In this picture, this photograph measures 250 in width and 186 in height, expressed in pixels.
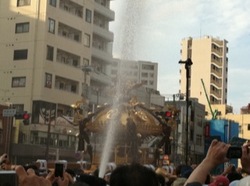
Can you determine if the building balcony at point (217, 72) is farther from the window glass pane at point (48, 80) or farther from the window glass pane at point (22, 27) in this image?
the window glass pane at point (48, 80)

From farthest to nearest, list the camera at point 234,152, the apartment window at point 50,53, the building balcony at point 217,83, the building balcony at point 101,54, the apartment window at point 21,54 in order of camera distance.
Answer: the building balcony at point 217,83, the building balcony at point 101,54, the apartment window at point 21,54, the apartment window at point 50,53, the camera at point 234,152

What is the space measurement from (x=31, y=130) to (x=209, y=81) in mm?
71169

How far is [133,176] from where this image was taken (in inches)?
149

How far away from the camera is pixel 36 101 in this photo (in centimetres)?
5944

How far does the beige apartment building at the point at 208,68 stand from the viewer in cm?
12406

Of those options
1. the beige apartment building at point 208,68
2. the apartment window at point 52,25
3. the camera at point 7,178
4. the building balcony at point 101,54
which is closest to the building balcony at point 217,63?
the beige apartment building at point 208,68

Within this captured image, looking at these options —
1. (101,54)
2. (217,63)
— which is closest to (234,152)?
(101,54)

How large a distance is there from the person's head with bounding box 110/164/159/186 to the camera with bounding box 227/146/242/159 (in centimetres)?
82

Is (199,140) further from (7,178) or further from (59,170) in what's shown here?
(7,178)

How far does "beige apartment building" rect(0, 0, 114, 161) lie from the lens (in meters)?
58.7

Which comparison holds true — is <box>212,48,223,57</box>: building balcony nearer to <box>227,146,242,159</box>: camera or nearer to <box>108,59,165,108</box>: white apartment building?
<box>108,59,165,108</box>: white apartment building

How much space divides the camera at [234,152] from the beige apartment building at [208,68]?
11645 cm

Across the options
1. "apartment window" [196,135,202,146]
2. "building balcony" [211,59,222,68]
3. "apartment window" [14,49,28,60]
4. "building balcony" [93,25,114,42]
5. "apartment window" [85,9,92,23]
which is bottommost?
"apartment window" [196,135,202,146]

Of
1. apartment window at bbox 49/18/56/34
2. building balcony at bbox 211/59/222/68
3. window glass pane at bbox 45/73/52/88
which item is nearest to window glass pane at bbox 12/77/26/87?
window glass pane at bbox 45/73/52/88
